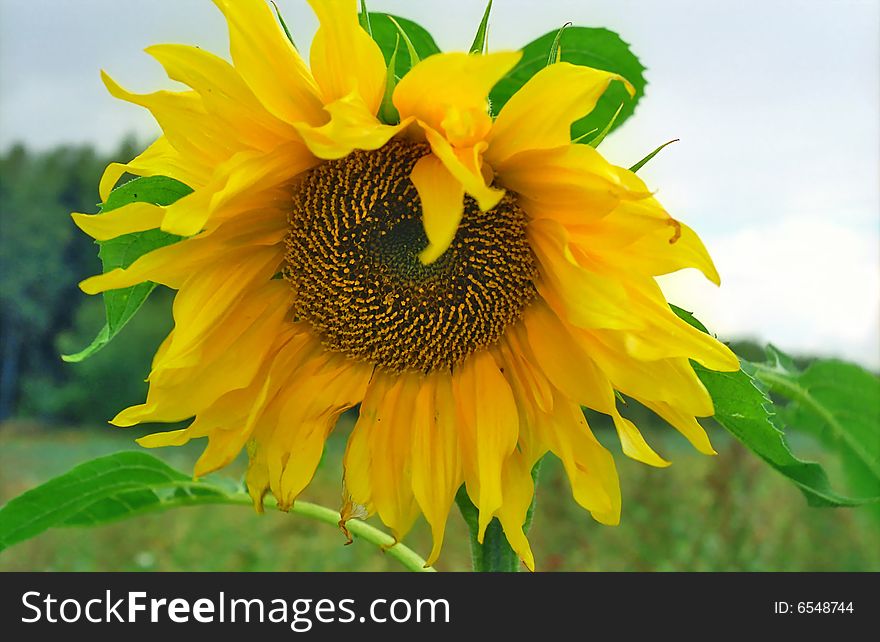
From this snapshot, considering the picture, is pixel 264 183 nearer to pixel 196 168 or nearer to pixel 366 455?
pixel 196 168

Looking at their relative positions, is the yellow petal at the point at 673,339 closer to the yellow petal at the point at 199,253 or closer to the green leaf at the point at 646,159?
the green leaf at the point at 646,159

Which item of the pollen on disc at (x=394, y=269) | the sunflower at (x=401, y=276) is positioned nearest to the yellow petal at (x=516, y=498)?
the sunflower at (x=401, y=276)

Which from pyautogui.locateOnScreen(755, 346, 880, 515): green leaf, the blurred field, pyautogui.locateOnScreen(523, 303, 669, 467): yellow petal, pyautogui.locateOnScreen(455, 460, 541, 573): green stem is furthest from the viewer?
the blurred field

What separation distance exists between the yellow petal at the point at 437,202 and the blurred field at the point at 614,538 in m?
2.51

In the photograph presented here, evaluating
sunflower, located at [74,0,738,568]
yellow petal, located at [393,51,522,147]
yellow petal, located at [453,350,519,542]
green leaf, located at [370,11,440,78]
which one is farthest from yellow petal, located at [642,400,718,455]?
green leaf, located at [370,11,440,78]

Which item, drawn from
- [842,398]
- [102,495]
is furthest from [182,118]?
[842,398]

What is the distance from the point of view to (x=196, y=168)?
0.68m

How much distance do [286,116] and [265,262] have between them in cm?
16

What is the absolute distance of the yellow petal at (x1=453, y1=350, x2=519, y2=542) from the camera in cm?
71

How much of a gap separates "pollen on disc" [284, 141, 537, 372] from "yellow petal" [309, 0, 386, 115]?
0.25 feet

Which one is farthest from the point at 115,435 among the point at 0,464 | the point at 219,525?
the point at 219,525

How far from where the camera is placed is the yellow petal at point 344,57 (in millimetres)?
626

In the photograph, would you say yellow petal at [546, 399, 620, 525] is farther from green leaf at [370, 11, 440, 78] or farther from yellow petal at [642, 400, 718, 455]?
green leaf at [370, 11, 440, 78]

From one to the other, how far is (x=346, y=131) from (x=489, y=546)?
409mm
